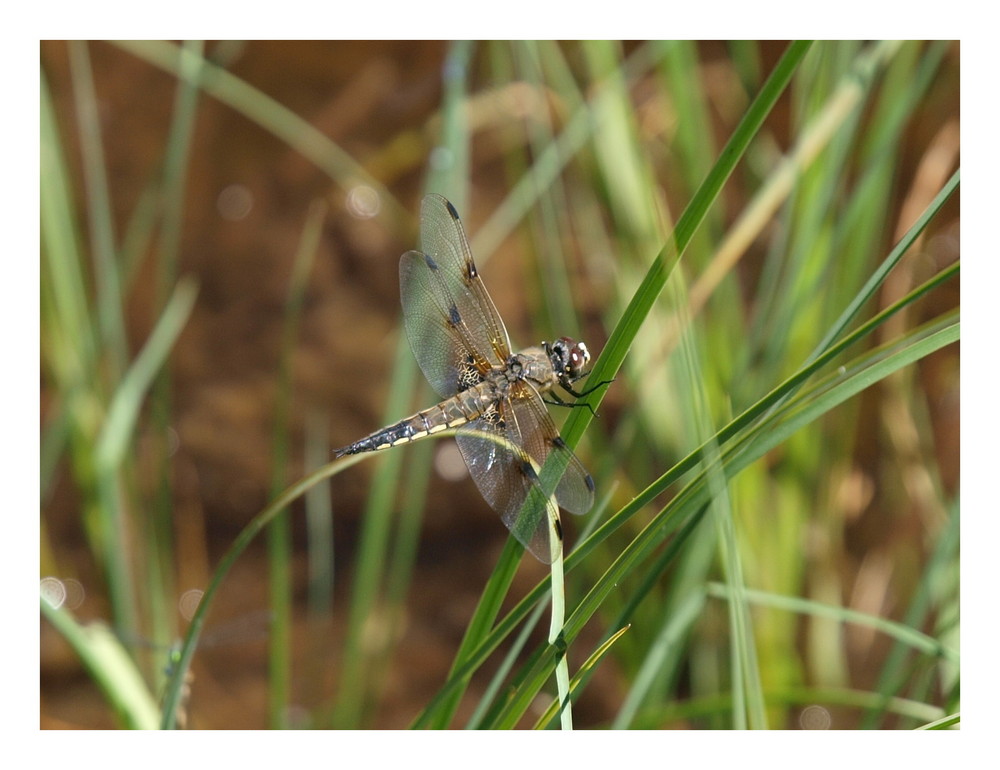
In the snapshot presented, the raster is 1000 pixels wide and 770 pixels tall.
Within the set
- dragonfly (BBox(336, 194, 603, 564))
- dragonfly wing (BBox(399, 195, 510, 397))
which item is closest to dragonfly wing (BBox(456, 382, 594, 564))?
dragonfly (BBox(336, 194, 603, 564))

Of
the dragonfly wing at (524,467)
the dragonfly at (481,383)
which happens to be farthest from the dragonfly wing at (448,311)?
the dragonfly wing at (524,467)

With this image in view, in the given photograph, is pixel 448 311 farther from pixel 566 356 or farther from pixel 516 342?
pixel 516 342

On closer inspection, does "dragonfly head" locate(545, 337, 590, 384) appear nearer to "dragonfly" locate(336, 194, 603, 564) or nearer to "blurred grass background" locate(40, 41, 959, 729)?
"dragonfly" locate(336, 194, 603, 564)

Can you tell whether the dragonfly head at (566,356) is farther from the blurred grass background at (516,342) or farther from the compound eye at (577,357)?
the blurred grass background at (516,342)

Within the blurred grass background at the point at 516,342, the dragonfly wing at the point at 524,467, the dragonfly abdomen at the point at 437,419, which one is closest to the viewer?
the dragonfly wing at the point at 524,467
